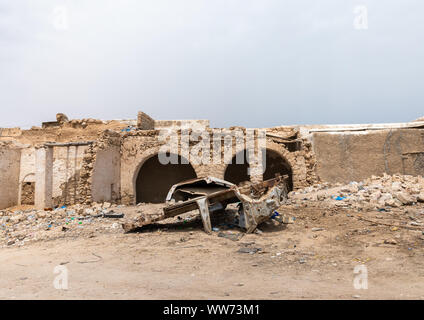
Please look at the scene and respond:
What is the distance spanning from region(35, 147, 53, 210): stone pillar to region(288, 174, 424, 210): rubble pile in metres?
7.81

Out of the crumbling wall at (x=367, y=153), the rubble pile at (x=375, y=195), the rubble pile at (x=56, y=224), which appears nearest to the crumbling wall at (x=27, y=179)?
the rubble pile at (x=56, y=224)

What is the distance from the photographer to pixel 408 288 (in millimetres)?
2762

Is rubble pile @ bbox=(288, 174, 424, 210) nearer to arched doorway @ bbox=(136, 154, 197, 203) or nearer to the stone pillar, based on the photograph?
arched doorway @ bbox=(136, 154, 197, 203)

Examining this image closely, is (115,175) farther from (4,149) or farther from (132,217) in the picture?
(4,149)

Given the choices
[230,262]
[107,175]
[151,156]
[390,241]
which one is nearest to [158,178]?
[151,156]

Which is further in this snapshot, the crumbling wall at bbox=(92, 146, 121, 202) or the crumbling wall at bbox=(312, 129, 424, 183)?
the crumbling wall at bbox=(92, 146, 121, 202)

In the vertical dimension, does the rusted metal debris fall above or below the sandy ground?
above

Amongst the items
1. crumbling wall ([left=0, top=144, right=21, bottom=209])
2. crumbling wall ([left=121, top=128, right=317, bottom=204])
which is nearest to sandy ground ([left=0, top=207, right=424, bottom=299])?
crumbling wall ([left=121, top=128, right=317, bottom=204])

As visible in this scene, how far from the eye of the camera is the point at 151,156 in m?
10.6

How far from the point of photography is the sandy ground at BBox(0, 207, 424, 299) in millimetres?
2773

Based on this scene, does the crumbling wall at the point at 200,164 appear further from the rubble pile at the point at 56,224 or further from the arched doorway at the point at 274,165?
the arched doorway at the point at 274,165

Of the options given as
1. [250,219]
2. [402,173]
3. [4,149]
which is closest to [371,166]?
[402,173]

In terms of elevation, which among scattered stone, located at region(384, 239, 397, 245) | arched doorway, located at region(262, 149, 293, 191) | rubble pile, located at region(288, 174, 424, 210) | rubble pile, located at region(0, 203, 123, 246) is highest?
arched doorway, located at region(262, 149, 293, 191)
